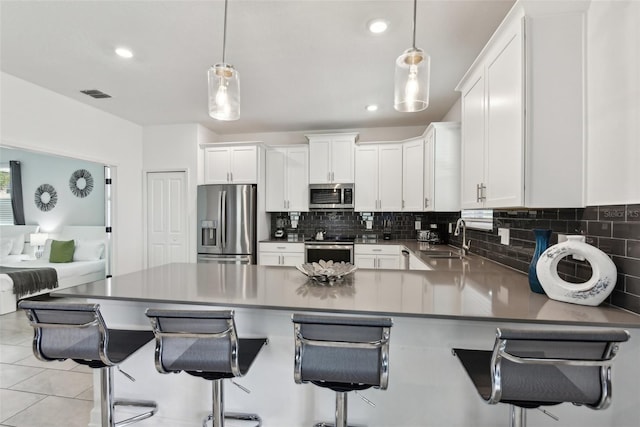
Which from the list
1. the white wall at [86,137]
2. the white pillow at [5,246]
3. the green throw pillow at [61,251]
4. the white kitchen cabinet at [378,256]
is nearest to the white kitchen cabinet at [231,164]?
the white wall at [86,137]

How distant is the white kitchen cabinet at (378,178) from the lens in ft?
14.5

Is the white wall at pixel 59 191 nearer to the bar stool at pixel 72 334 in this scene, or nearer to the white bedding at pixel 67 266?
the white bedding at pixel 67 266

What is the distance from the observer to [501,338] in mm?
996

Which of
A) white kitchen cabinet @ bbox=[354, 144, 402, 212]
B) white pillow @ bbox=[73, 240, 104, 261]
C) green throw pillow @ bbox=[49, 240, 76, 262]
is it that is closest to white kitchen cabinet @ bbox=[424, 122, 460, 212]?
white kitchen cabinet @ bbox=[354, 144, 402, 212]

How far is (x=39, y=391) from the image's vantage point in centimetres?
235

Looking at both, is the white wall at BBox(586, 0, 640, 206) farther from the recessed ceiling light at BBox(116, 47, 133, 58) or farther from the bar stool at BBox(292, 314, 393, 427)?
the recessed ceiling light at BBox(116, 47, 133, 58)

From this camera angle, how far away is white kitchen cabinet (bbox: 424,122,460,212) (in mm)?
3463

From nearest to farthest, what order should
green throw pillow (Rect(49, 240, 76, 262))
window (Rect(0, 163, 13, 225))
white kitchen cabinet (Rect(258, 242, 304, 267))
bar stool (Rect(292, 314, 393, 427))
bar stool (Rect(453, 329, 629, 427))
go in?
bar stool (Rect(453, 329, 629, 427)), bar stool (Rect(292, 314, 393, 427)), white kitchen cabinet (Rect(258, 242, 304, 267)), green throw pillow (Rect(49, 240, 76, 262)), window (Rect(0, 163, 13, 225))

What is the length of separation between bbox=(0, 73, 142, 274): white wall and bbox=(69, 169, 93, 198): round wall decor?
96.1 inches

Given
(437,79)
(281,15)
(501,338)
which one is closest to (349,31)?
(281,15)

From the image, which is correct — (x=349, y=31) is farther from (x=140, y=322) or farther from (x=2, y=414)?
(x=2, y=414)

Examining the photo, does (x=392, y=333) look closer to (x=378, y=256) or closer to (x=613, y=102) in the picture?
(x=613, y=102)

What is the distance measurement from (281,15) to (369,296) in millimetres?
1917

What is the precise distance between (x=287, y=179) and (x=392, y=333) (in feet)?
11.4
